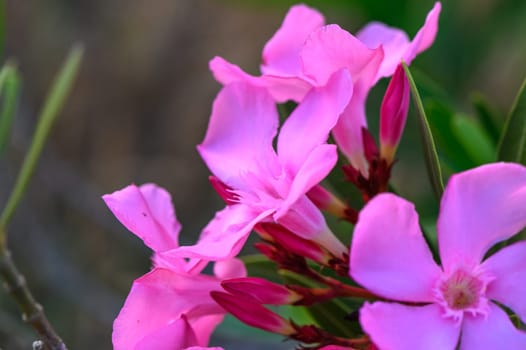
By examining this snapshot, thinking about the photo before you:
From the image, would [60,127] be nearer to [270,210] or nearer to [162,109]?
[162,109]

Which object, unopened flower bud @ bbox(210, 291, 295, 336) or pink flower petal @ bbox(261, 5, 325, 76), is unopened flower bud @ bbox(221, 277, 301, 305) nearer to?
unopened flower bud @ bbox(210, 291, 295, 336)

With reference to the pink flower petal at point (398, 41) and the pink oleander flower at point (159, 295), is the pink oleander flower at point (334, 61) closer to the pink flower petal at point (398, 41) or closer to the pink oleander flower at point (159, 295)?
the pink flower petal at point (398, 41)

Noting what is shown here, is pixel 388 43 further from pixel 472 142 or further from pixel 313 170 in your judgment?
pixel 313 170

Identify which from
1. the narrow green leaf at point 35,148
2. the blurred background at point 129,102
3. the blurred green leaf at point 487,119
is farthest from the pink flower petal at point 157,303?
the blurred background at point 129,102

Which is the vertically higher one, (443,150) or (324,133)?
(324,133)

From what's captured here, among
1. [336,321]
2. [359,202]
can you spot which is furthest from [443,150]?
[336,321]

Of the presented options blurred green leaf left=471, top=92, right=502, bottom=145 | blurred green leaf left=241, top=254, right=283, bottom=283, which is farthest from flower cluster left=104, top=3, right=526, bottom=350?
blurred green leaf left=471, top=92, right=502, bottom=145
